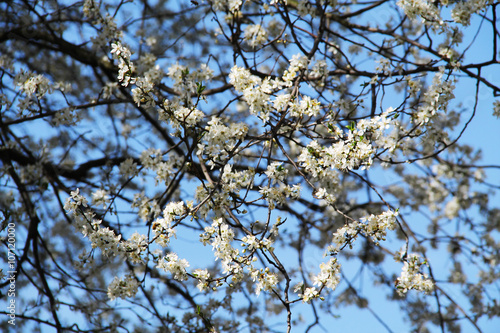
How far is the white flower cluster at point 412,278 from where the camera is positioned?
8.69 feet

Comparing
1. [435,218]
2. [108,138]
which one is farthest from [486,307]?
[108,138]

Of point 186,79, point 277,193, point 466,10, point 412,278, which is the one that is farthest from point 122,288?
point 466,10

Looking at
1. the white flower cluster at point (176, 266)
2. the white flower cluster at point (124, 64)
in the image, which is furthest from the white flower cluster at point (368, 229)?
the white flower cluster at point (124, 64)

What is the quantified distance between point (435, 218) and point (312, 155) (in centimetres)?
530

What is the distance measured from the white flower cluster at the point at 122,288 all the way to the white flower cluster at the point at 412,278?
1650mm

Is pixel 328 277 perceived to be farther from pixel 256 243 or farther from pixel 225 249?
pixel 225 249

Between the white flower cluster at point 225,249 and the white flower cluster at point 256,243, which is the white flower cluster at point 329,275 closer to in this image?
the white flower cluster at point 256,243

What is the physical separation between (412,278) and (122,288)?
1801 millimetres

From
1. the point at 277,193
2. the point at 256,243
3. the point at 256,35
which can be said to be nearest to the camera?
the point at 256,243

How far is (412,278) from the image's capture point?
270cm

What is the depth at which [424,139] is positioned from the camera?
10.7ft

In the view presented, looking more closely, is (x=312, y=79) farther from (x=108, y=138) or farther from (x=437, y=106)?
(x=108, y=138)

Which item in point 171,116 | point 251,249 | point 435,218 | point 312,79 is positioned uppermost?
point 435,218

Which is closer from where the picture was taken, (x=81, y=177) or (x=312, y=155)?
(x=312, y=155)
